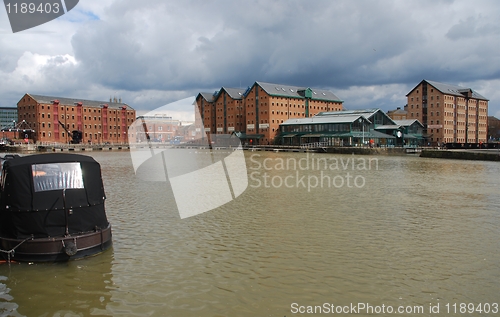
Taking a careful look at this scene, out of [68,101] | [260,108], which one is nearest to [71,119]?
[68,101]

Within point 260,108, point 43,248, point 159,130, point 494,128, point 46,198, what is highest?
point 260,108

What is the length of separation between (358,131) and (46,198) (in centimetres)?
8775

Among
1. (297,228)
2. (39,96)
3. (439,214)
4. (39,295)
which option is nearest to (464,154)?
(439,214)

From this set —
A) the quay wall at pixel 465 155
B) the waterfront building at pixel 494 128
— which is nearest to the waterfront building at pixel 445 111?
the quay wall at pixel 465 155

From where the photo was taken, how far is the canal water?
9.03 metres

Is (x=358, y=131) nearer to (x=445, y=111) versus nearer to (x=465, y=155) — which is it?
(x=465, y=155)

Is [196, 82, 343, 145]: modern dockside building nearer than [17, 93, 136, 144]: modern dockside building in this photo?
Yes

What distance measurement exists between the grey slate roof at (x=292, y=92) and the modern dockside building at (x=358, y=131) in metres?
14.7

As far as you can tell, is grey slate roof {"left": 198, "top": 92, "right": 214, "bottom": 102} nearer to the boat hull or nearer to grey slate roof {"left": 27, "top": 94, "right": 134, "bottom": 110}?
grey slate roof {"left": 27, "top": 94, "right": 134, "bottom": 110}

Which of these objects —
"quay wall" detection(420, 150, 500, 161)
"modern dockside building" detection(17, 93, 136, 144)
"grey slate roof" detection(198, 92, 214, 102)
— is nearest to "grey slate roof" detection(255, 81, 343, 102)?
"grey slate roof" detection(198, 92, 214, 102)

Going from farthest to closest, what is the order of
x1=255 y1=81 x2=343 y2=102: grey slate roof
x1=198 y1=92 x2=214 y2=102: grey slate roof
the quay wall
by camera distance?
1. x1=198 y1=92 x2=214 y2=102: grey slate roof
2. x1=255 y1=81 x2=343 y2=102: grey slate roof
3. the quay wall

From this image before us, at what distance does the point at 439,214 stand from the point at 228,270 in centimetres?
1219

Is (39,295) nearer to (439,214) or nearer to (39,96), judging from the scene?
(439,214)

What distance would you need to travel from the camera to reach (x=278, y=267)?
37.4 ft
